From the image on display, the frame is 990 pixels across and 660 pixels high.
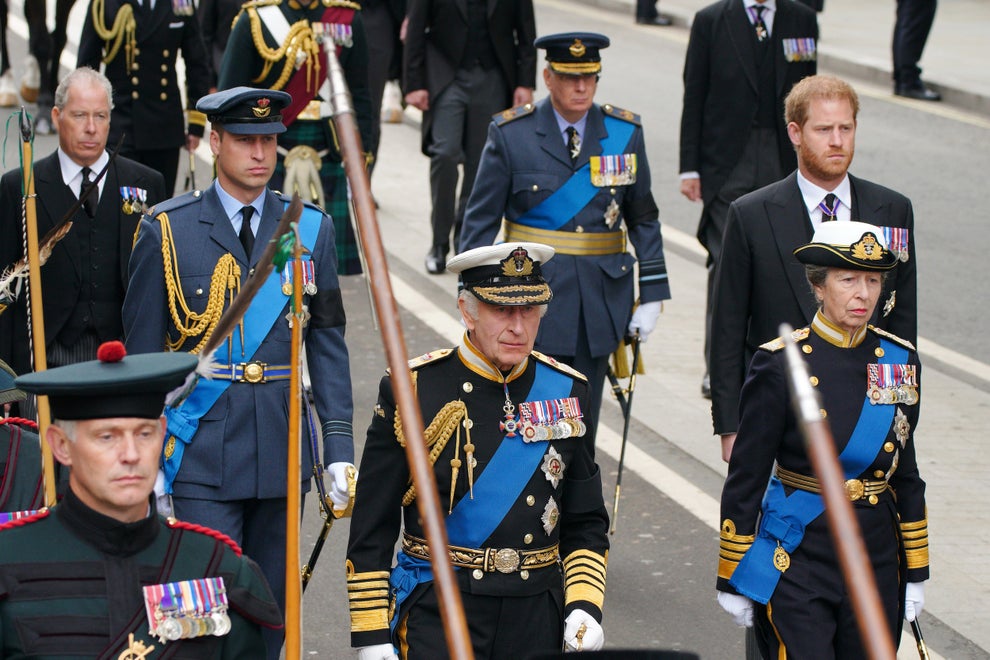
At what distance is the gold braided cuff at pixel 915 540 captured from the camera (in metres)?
5.80

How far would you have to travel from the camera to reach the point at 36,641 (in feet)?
12.9

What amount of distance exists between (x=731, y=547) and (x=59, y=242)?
128 inches

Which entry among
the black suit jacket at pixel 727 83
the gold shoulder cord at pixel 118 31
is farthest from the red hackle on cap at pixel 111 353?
the gold shoulder cord at pixel 118 31

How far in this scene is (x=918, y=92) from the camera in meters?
19.0

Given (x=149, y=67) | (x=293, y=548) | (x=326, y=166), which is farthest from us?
(x=149, y=67)

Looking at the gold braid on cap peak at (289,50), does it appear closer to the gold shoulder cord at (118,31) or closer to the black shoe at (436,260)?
the gold shoulder cord at (118,31)

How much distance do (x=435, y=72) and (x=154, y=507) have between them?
28.6 feet

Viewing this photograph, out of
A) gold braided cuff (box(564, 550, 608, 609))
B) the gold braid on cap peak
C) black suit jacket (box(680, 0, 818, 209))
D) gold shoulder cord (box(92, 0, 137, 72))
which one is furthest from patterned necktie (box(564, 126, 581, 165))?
gold shoulder cord (box(92, 0, 137, 72))

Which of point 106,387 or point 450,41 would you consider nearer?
point 106,387

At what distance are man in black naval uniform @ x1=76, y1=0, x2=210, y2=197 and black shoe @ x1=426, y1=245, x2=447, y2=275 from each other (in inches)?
70.5

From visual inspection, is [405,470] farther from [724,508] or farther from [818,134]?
[818,134]

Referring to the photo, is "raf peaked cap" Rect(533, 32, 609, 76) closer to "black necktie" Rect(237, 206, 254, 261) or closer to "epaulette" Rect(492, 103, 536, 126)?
"epaulette" Rect(492, 103, 536, 126)

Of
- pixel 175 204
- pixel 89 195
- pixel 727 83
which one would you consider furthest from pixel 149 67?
pixel 175 204

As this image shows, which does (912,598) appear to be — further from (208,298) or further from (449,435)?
(208,298)
